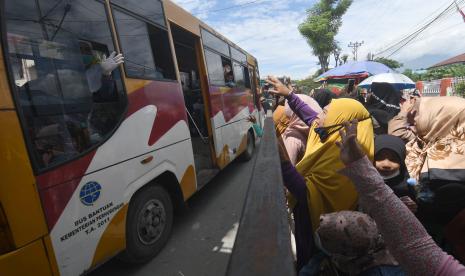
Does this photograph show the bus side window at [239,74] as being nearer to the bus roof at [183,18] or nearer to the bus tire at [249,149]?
the bus tire at [249,149]

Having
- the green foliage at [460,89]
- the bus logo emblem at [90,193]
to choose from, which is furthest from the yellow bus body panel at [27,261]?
the green foliage at [460,89]

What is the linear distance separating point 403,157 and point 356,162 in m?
0.90

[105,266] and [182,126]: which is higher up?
[182,126]

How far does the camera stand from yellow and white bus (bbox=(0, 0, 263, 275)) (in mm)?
2107

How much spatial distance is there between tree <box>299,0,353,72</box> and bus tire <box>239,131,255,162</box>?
30.1 metres

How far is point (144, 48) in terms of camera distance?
367cm

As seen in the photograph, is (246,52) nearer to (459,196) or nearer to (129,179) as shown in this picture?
(129,179)

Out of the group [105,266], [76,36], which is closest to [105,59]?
[76,36]

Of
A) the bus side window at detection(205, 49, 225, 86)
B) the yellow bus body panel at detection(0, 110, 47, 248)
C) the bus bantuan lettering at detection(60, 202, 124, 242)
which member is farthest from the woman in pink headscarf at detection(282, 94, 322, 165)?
the bus side window at detection(205, 49, 225, 86)

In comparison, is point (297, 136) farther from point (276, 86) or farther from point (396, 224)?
point (396, 224)

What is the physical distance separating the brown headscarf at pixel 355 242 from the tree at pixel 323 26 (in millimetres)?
36661

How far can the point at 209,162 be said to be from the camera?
562 cm

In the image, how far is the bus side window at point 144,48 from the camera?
3.31 m

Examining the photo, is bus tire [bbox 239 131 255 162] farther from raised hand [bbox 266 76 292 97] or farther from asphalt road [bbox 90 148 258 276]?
raised hand [bbox 266 76 292 97]
